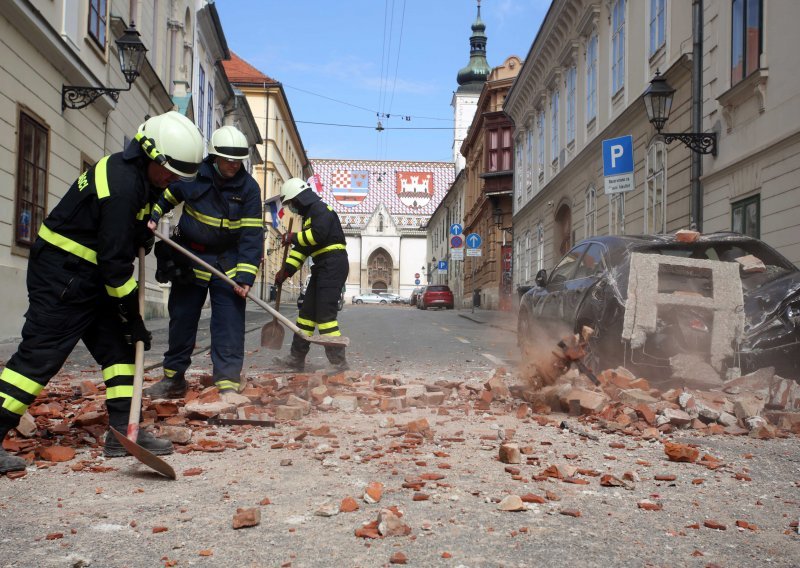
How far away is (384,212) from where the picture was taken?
101188 millimetres

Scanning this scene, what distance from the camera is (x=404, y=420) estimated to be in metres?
5.30

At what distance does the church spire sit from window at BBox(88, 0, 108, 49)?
71.5m

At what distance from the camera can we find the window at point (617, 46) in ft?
64.1

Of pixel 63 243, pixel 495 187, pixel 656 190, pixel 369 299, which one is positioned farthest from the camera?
pixel 369 299

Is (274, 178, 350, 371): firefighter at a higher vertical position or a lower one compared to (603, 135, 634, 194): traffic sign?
lower

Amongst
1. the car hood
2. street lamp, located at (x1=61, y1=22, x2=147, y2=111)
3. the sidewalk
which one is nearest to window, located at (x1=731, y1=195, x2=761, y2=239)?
the sidewalk

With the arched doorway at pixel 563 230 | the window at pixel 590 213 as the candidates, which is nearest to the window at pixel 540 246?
the arched doorway at pixel 563 230

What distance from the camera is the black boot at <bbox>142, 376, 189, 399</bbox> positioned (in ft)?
19.5

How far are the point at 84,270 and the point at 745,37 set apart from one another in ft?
39.2

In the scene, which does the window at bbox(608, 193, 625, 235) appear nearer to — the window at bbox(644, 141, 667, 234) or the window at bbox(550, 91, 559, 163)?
the window at bbox(644, 141, 667, 234)

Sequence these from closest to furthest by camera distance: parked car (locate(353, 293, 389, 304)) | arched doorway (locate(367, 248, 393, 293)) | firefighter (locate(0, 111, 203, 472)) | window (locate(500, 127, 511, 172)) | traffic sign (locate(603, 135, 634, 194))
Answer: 1. firefighter (locate(0, 111, 203, 472))
2. traffic sign (locate(603, 135, 634, 194))
3. window (locate(500, 127, 511, 172))
4. parked car (locate(353, 293, 389, 304))
5. arched doorway (locate(367, 248, 393, 293))

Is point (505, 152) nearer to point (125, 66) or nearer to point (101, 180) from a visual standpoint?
point (125, 66)

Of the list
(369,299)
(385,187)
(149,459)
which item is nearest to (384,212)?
(385,187)

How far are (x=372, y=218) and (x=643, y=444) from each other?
96343 mm
